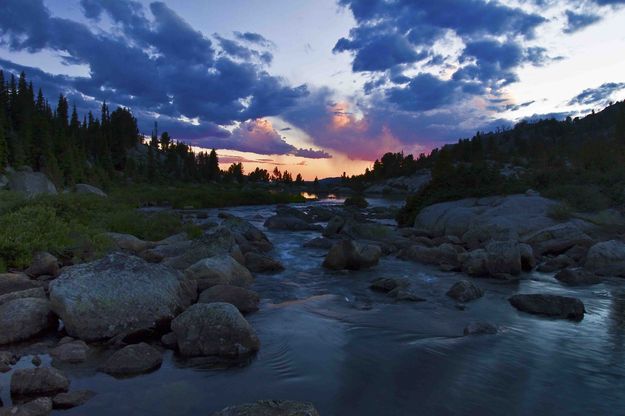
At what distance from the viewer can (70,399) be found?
618 cm

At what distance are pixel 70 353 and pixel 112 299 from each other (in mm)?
1355

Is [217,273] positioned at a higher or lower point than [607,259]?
lower

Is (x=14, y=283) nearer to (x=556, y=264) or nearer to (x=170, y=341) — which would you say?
(x=170, y=341)

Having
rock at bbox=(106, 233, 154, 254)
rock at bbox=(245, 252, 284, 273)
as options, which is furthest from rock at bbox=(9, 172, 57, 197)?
rock at bbox=(245, 252, 284, 273)

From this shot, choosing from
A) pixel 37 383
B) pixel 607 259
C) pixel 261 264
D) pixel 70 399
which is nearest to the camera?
pixel 70 399

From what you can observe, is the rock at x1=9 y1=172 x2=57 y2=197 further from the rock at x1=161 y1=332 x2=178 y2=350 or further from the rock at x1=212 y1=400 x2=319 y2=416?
the rock at x1=212 y1=400 x2=319 y2=416

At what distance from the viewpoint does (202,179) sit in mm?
122312

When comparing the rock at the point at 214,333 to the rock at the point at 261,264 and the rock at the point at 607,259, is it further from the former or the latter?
the rock at the point at 607,259

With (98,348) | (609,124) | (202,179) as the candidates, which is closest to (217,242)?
(98,348)

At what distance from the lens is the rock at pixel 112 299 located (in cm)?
863

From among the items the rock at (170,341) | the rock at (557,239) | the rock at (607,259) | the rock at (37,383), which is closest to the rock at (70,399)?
the rock at (37,383)

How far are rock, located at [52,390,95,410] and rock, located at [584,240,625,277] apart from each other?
678 inches

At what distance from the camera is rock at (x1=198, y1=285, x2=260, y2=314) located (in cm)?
1110

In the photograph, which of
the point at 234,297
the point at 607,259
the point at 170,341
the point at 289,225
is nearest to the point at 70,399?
the point at 170,341
